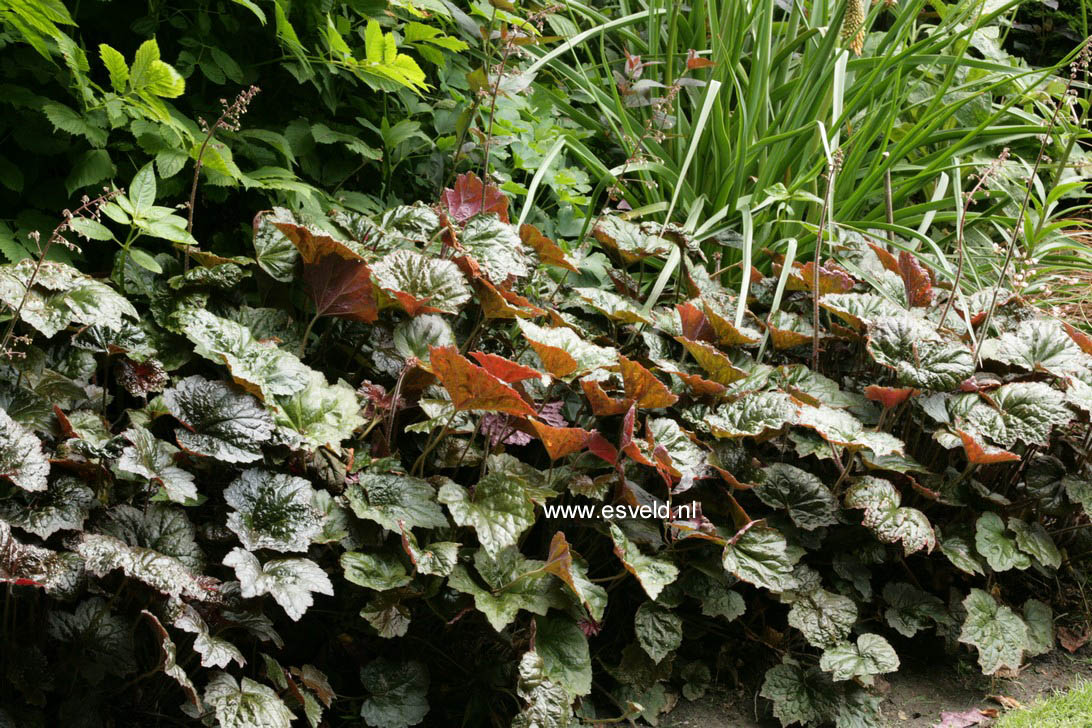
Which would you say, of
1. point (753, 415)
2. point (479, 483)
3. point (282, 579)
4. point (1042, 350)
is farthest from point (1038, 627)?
point (282, 579)

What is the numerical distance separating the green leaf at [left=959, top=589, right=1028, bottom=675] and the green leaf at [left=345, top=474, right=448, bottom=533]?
117 centimetres

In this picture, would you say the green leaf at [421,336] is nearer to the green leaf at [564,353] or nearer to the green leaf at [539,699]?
the green leaf at [564,353]

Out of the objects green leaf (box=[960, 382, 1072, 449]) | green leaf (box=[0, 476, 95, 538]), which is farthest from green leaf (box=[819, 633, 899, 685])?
green leaf (box=[0, 476, 95, 538])

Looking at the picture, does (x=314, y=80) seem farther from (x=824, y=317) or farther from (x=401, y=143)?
(x=824, y=317)

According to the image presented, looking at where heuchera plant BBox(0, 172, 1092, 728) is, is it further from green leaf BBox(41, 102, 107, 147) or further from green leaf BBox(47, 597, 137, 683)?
green leaf BBox(41, 102, 107, 147)

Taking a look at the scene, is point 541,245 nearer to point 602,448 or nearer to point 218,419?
point 602,448

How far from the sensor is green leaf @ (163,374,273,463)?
1.44 meters

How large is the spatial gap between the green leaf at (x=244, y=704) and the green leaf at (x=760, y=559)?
2.78 ft

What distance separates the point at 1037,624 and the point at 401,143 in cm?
202

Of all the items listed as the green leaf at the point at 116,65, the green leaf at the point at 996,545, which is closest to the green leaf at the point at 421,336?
the green leaf at the point at 116,65

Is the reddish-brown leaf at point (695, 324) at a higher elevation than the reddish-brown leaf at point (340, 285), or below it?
below

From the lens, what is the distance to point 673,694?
1.89 m

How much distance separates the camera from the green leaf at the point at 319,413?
1.54m

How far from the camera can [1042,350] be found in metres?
2.15
